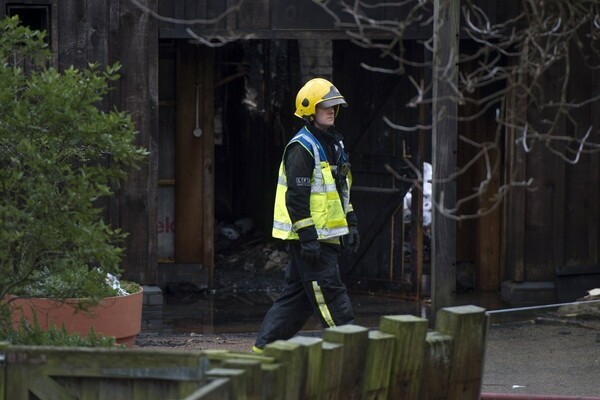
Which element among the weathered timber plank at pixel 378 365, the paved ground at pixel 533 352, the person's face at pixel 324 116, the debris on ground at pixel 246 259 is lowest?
the paved ground at pixel 533 352

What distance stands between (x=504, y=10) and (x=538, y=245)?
2210 millimetres

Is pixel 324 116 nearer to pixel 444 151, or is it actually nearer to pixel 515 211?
pixel 444 151

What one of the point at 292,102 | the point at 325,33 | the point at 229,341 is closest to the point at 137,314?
the point at 229,341

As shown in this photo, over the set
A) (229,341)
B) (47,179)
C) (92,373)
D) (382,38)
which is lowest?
(229,341)

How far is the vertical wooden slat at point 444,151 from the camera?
9.29 metres

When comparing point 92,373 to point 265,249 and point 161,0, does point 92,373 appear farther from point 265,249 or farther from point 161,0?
point 265,249

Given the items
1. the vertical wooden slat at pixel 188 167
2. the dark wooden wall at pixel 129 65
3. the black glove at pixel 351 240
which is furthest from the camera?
the vertical wooden slat at pixel 188 167

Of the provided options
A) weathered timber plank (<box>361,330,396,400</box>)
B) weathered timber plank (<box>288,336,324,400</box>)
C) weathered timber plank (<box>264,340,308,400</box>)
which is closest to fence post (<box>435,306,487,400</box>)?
weathered timber plank (<box>361,330,396,400</box>)

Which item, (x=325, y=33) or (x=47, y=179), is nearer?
(x=47, y=179)

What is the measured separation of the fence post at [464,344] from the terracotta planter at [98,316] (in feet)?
9.78

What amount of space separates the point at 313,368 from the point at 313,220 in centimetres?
340

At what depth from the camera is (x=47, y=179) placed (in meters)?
6.67

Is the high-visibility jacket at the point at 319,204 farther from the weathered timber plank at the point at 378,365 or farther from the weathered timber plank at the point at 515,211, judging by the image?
the weathered timber plank at the point at 515,211

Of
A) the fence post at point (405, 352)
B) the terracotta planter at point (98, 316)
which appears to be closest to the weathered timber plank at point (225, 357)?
the fence post at point (405, 352)
